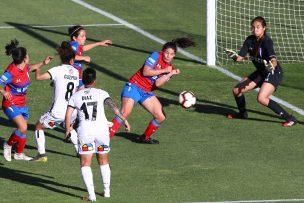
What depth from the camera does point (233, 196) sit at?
→ 1462 centimetres

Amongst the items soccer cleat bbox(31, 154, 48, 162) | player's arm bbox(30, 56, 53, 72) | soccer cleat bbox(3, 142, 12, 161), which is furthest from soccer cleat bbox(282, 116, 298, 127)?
soccer cleat bbox(3, 142, 12, 161)

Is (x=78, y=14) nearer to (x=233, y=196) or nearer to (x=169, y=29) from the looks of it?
(x=169, y=29)

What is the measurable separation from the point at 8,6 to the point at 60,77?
14349 millimetres

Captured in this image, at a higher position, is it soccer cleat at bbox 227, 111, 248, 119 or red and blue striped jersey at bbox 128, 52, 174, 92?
red and blue striped jersey at bbox 128, 52, 174, 92

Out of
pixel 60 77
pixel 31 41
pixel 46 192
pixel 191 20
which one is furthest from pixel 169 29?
pixel 46 192

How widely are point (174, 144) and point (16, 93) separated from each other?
304 centimetres

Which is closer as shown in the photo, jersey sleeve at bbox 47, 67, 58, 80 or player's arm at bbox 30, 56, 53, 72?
player's arm at bbox 30, 56, 53, 72

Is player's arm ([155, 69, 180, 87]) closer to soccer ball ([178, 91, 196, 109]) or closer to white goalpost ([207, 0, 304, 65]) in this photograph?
soccer ball ([178, 91, 196, 109])

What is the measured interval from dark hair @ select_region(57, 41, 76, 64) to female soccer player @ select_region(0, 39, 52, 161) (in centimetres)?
35

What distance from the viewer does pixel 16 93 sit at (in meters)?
16.8

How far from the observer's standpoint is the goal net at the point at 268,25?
85.8 ft

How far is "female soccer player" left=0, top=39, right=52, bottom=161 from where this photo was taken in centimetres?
1661

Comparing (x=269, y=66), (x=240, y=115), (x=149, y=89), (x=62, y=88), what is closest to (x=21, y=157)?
(x=62, y=88)

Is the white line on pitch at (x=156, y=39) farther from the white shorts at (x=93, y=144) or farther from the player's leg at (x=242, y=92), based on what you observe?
the white shorts at (x=93, y=144)
